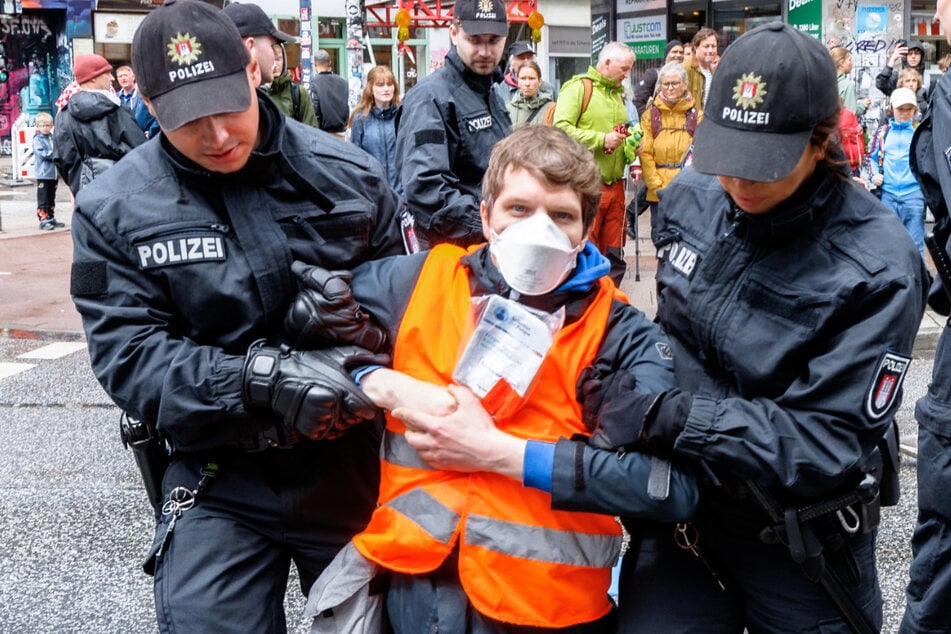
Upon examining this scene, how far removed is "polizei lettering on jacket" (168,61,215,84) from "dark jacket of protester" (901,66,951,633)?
75.6 inches

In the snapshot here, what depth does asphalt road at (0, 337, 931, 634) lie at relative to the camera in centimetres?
407

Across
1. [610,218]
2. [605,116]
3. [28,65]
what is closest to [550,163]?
[610,218]

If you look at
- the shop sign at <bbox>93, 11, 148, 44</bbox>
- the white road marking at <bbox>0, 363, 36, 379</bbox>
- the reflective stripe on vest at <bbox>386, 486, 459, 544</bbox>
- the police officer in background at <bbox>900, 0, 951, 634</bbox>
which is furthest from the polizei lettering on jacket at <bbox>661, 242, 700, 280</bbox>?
the shop sign at <bbox>93, 11, 148, 44</bbox>

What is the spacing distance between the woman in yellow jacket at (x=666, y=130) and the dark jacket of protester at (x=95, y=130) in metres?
4.17

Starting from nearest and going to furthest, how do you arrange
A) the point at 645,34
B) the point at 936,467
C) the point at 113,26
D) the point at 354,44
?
the point at 936,467 → the point at 354,44 → the point at 645,34 → the point at 113,26

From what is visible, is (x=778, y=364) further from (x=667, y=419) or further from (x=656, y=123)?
(x=656, y=123)

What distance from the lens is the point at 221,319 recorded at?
2582 mm

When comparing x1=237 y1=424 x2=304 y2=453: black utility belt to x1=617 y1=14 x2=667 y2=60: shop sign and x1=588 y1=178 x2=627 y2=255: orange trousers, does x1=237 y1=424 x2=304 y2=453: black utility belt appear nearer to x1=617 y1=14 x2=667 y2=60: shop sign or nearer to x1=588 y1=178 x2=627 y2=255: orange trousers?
x1=588 y1=178 x2=627 y2=255: orange trousers

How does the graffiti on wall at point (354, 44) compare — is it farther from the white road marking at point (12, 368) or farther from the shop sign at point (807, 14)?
the white road marking at point (12, 368)

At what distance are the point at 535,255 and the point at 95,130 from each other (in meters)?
7.11

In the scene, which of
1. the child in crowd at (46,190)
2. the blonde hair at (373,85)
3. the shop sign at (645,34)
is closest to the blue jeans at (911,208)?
the blonde hair at (373,85)

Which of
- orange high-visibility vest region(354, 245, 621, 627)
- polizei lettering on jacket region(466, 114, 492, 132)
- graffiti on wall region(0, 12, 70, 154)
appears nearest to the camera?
orange high-visibility vest region(354, 245, 621, 627)

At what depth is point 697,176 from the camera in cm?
258

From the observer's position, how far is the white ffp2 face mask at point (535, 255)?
2346 millimetres
